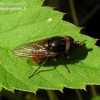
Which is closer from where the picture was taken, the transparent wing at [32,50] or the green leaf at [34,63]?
the green leaf at [34,63]

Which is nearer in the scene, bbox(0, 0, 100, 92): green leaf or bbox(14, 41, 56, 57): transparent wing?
bbox(0, 0, 100, 92): green leaf

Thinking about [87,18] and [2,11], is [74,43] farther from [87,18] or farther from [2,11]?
[87,18]

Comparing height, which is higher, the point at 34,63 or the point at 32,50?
the point at 32,50

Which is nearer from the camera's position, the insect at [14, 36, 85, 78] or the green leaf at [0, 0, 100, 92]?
the green leaf at [0, 0, 100, 92]

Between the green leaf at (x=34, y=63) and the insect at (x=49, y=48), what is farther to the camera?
the insect at (x=49, y=48)

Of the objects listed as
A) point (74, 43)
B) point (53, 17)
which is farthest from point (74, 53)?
point (53, 17)
